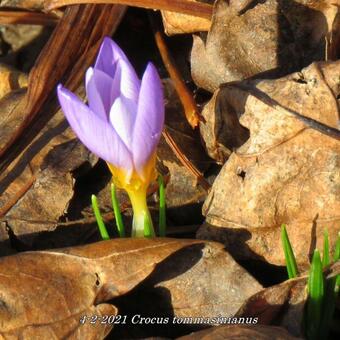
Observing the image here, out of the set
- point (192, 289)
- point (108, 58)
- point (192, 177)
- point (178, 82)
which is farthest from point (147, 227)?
point (178, 82)

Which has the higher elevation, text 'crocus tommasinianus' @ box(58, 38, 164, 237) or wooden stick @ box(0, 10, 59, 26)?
wooden stick @ box(0, 10, 59, 26)

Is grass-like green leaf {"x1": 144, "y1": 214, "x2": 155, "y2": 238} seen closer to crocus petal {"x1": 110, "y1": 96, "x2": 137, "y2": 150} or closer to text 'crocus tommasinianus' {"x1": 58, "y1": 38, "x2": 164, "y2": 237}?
text 'crocus tommasinianus' {"x1": 58, "y1": 38, "x2": 164, "y2": 237}

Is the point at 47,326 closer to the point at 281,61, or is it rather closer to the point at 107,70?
the point at 107,70

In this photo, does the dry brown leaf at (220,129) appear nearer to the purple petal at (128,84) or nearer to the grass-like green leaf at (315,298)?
the purple petal at (128,84)

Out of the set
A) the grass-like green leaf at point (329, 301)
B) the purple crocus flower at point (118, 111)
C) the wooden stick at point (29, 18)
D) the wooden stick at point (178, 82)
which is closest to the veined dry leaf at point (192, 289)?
the grass-like green leaf at point (329, 301)

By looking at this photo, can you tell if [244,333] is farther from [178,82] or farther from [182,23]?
[182,23]

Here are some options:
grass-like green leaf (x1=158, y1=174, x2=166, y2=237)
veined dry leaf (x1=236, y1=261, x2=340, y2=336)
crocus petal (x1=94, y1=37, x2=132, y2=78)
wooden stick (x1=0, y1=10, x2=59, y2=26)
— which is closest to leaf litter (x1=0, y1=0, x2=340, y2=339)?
veined dry leaf (x1=236, y1=261, x2=340, y2=336)
